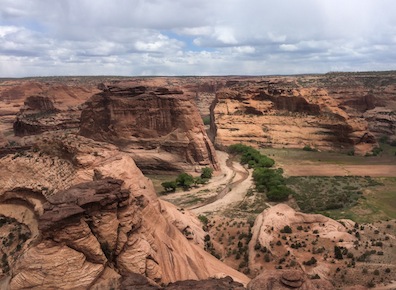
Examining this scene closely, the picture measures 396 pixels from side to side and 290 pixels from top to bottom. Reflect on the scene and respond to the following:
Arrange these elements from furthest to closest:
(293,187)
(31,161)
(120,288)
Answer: (293,187) < (31,161) < (120,288)

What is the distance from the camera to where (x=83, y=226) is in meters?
13.0

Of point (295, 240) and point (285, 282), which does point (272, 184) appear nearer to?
point (295, 240)

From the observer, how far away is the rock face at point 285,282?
41.5 ft

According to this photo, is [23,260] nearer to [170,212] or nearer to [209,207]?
[170,212]

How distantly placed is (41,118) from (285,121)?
50.9 metres

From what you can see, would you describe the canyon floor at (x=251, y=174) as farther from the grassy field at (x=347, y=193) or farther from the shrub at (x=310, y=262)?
the grassy field at (x=347, y=193)

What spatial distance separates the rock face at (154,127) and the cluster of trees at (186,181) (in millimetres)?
2447

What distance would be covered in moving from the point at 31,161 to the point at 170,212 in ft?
32.8

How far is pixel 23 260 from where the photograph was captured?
12281mm

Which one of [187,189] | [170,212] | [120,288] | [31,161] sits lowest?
[187,189]

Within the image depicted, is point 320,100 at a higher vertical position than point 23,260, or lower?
higher

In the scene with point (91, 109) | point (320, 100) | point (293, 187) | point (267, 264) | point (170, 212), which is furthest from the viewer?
point (320, 100)

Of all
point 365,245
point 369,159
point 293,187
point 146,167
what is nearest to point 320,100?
point 369,159

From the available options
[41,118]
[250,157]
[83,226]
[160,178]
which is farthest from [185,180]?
[41,118]
